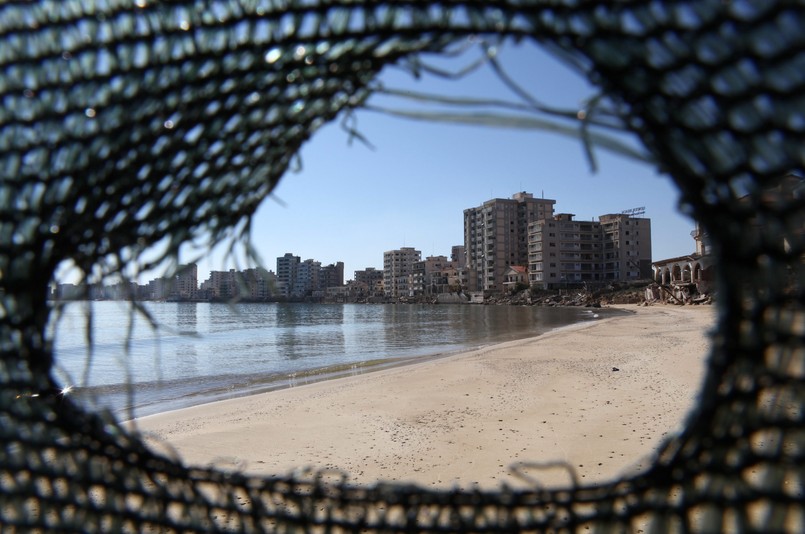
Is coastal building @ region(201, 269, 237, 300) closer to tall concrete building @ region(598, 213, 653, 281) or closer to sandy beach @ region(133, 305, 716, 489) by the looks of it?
sandy beach @ region(133, 305, 716, 489)

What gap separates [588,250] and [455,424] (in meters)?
85.2

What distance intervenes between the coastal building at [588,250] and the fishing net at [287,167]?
84.5m

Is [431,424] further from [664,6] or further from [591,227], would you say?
[591,227]

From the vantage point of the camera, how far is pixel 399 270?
132 meters

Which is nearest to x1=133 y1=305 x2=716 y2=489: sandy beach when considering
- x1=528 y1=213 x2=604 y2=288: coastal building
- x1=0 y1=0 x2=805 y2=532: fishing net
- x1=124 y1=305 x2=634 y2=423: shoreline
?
x1=0 y1=0 x2=805 y2=532: fishing net

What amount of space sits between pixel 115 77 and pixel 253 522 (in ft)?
3.87

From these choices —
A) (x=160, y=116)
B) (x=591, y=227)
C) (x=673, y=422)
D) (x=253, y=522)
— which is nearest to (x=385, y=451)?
(x=673, y=422)

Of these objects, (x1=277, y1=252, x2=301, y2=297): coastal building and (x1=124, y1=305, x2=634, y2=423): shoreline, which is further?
(x1=277, y1=252, x2=301, y2=297): coastal building

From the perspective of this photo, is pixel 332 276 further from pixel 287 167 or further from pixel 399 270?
pixel 287 167

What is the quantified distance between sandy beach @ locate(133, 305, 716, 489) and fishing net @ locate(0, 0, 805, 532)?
0.33 m

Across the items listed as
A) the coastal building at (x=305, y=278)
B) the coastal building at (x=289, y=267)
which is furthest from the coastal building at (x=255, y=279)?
the coastal building at (x=305, y=278)

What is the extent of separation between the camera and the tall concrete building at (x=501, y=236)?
329 ft

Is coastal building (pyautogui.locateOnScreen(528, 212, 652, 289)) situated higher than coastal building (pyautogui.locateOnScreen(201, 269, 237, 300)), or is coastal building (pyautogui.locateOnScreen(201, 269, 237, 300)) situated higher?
coastal building (pyautogui.locateOnScreen(528, 212, 652, 289))

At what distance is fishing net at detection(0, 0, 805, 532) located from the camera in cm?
82
